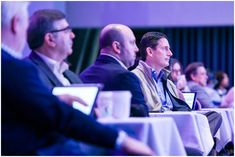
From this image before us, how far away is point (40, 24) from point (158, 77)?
158cm

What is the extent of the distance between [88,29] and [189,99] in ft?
19.4

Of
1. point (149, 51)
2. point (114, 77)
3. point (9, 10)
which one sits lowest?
point (149, 51)

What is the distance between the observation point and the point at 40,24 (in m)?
2.14

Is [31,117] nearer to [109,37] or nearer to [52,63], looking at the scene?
[52,63]

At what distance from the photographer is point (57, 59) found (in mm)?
2240

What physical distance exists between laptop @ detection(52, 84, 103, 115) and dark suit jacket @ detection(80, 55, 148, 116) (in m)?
0.54

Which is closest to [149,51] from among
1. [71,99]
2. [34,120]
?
[71,99]

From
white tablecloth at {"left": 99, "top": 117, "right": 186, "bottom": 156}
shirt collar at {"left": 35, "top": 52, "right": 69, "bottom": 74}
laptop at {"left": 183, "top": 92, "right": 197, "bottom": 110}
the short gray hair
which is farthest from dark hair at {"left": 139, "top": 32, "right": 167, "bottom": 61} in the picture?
the short gray hair

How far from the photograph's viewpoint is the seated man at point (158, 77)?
3.29m

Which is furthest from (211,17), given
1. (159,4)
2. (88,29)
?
(88,29)

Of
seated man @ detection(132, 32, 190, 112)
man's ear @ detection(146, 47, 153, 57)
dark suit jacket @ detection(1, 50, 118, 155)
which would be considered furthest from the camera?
man's ear @ detection(146, 47, 153, 57)

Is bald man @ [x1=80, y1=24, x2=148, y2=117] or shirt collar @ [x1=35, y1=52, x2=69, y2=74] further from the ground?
shirt collar @ [x1=35, y1=52, x2=69, y2=74]

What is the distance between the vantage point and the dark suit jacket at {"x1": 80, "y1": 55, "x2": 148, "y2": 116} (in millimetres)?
2619

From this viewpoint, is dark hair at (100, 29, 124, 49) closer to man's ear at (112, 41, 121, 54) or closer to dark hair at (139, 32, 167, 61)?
man's ear at (112, 41, 121, 54)
